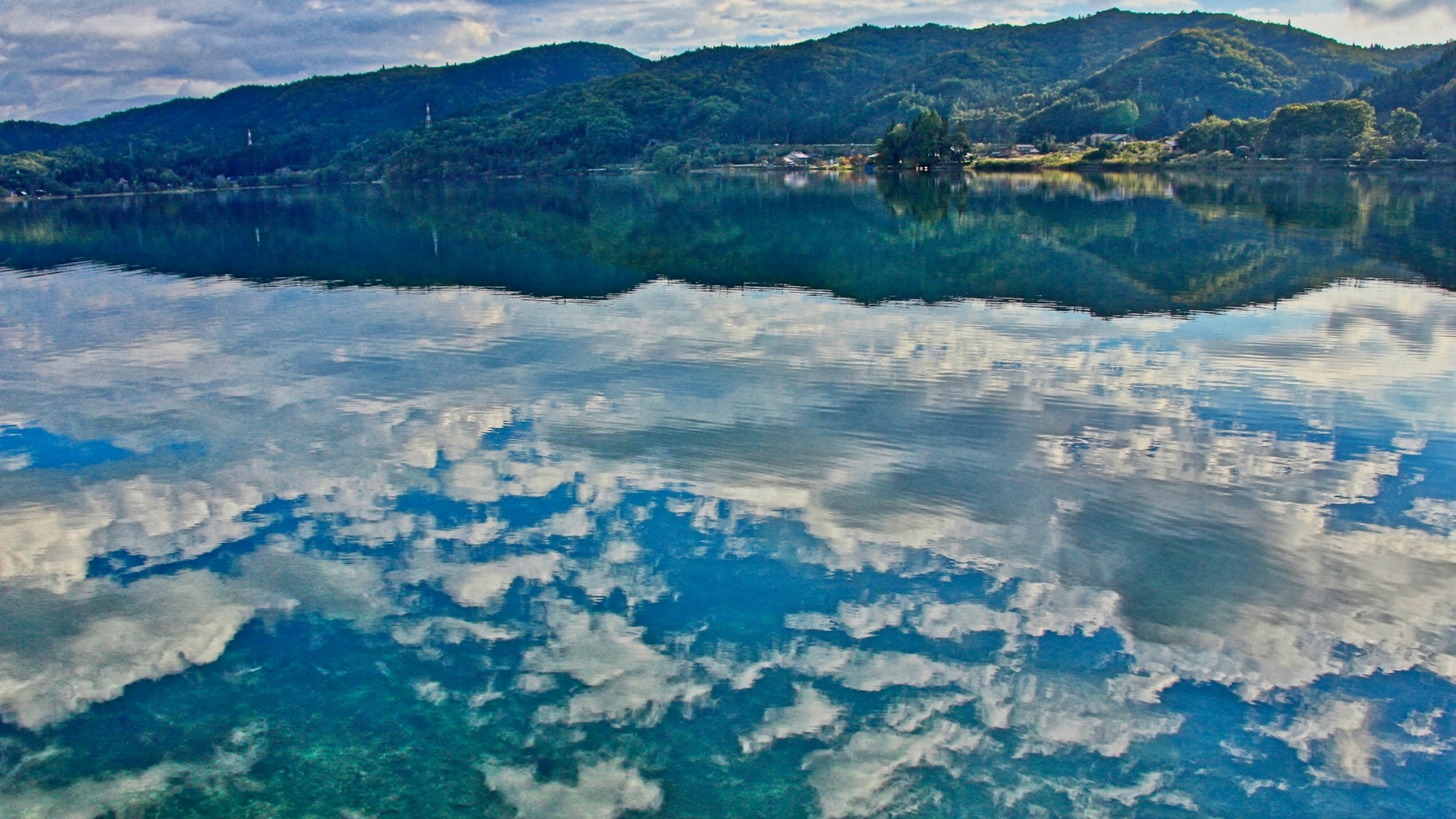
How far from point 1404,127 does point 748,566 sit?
10746 centimetres

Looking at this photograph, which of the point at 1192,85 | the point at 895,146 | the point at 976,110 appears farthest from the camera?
the point at 976,110

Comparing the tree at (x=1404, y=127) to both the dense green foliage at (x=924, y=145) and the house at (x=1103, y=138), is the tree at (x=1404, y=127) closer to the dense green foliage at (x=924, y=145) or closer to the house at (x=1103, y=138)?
the house at (x=1103, y=138)

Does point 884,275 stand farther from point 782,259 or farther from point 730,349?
point 730,349

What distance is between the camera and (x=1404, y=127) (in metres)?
90.2

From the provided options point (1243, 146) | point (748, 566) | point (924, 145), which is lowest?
point (748, 566)

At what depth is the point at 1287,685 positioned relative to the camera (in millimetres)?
7145

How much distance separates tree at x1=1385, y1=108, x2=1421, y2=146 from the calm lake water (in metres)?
86.6

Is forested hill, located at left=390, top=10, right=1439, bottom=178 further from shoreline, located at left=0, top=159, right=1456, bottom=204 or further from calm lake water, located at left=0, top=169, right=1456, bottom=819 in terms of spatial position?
calm lake water, located at left=0, top=169, right=1456, bottom=819

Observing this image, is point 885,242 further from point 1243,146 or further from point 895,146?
point 1243,146

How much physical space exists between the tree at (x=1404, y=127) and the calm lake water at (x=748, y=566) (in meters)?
86.6

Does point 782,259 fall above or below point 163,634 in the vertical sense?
above

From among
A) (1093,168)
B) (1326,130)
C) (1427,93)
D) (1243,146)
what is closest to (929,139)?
(1093,168)

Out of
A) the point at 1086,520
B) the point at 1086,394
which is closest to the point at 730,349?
the point at 1086,394

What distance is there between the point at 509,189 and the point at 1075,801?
11170cm
